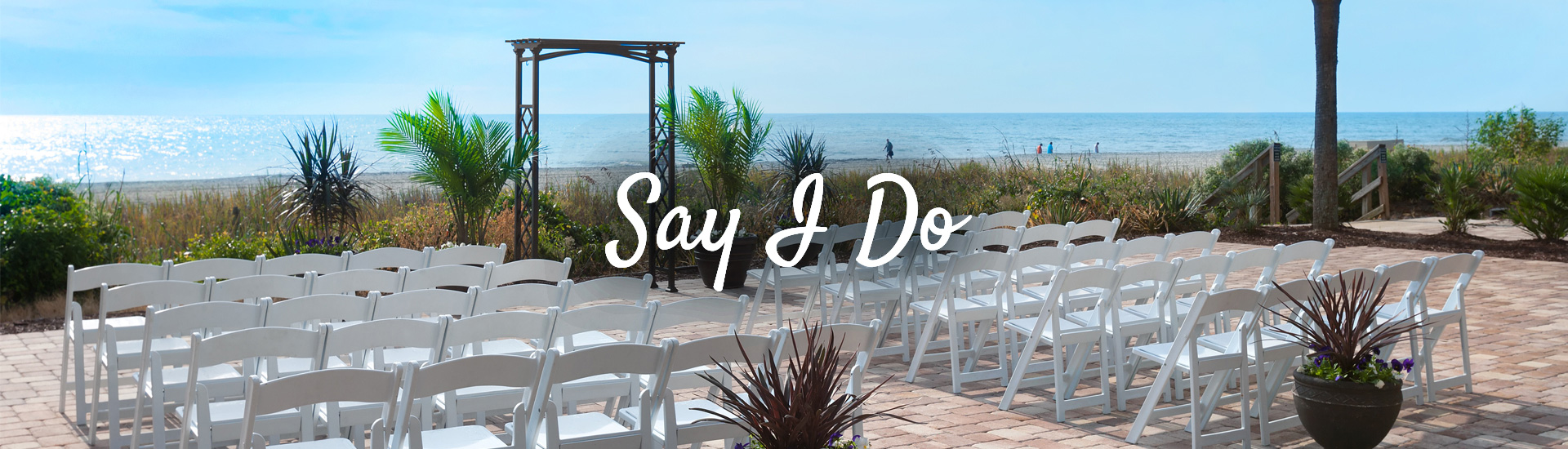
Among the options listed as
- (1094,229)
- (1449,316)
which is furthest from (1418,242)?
(1449,316)

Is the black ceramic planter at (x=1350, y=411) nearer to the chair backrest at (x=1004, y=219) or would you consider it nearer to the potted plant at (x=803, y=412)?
the potted plant at (x=803, y=412)

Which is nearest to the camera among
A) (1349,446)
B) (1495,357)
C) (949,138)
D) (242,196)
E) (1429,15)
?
(1349,446)

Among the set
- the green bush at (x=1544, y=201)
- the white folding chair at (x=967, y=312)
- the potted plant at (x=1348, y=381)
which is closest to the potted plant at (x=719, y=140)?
the white folding chair at (x=967, y=312)

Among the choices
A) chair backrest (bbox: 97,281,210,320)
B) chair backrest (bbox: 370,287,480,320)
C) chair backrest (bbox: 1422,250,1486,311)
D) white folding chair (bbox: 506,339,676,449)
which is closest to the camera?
white folding chair (bbox: 506,339,676,449)

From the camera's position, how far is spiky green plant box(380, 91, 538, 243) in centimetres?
857

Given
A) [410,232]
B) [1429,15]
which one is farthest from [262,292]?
[1429,15]

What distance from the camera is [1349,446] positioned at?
3822 millimetres

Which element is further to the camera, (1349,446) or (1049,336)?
(1049,336)

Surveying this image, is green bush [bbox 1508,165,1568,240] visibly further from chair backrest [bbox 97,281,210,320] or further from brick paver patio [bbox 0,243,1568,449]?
chair backrest [bbox 97,281,210,320]

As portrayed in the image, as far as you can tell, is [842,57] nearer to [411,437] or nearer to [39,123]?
[411,437]

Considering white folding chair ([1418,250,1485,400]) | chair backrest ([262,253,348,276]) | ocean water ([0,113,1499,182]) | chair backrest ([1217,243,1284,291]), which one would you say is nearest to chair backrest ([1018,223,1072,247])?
chair backrest ([1217,243,1284,291])

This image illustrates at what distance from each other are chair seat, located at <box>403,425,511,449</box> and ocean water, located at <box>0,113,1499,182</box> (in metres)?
34.2

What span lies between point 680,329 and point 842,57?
1949 inches

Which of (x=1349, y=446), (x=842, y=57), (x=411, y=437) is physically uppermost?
(x=842, y=57)
